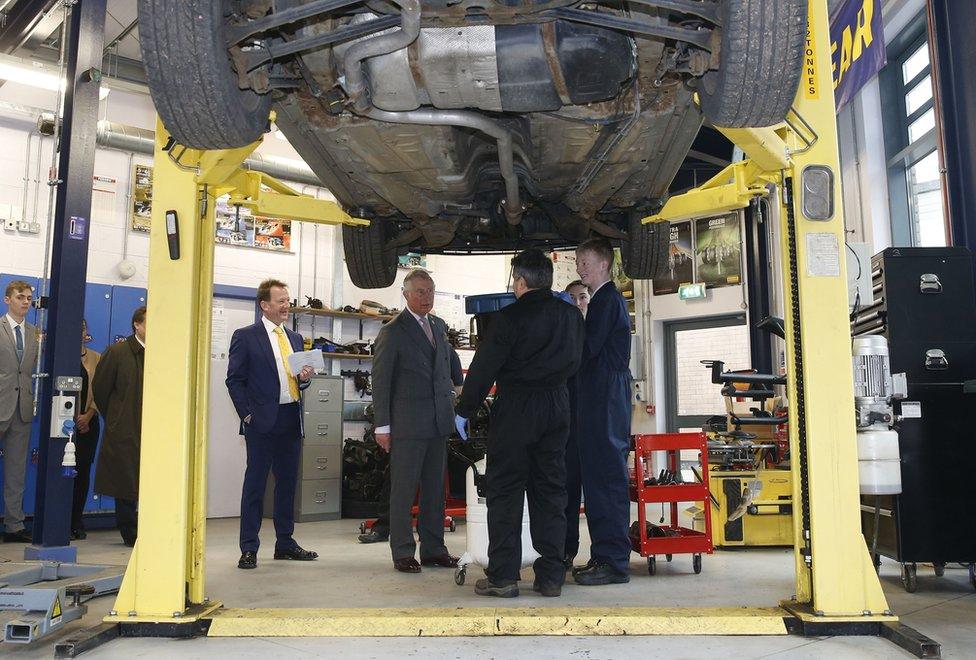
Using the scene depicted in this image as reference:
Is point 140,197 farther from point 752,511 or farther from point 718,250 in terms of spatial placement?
point 718,250

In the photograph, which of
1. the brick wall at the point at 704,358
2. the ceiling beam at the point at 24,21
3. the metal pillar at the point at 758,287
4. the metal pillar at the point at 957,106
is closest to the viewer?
the metal pillar at the point at 957,106

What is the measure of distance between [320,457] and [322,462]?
0.05 metres

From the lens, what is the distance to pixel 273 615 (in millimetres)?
2820

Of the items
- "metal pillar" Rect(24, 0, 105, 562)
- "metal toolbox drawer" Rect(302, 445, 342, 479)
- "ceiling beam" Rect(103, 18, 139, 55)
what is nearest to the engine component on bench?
"metal pillar" Rect(24, 0, 105, 562)

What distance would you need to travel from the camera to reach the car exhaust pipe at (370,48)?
2168 mm

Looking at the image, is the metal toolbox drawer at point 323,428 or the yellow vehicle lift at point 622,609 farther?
the metal toolbox drawer at point 323,428

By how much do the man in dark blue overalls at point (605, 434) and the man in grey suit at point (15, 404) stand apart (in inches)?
170

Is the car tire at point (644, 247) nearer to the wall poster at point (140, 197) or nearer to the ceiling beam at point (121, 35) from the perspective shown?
the wall poster at point (140, 197)

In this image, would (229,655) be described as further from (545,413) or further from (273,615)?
(545,413)

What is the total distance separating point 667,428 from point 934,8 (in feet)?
21.4

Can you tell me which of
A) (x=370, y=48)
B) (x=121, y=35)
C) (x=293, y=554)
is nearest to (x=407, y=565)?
(x=293, y=554)

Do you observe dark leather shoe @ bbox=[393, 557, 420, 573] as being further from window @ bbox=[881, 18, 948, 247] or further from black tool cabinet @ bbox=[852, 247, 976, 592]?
window @ bbox=[881, 18, 948, 247]

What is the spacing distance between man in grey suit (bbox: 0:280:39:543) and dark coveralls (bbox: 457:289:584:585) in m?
4.01

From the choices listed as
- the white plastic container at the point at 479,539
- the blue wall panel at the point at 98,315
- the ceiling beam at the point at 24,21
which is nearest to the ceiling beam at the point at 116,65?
the ceiling beam at the point at 24,21
